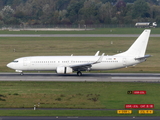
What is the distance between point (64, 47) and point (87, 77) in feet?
124

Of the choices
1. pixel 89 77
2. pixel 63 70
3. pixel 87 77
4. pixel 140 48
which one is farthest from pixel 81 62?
pixel 140 48

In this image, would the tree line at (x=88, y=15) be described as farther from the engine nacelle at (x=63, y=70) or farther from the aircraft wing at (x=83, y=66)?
the engine nacelle at (x=63, y=70)

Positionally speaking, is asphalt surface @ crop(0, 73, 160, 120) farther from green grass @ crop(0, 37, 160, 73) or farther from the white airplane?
green grass @ crop(0, 37, 160, 73)

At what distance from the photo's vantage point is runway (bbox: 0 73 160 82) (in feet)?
157

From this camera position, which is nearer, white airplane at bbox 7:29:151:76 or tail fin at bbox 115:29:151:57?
white airplane at bbox 7:29:151:76

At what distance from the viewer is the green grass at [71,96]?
31.4m

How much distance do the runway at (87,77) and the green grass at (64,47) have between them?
1102 centimetres

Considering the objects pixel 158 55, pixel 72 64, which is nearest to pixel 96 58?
pixel 72 64

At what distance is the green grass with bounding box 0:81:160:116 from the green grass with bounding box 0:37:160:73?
833 inches

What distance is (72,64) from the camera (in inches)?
2025

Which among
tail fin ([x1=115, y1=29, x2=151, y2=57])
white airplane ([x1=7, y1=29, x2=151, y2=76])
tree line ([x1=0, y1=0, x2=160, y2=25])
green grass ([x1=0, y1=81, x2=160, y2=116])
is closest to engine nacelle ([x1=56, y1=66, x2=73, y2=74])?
white airplane ([x1=7, y1=29, x2=151, y2=76])

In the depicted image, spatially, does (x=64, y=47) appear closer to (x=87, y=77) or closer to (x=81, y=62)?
(x=81, y=62)

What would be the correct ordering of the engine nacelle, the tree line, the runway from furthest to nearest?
1. the tree line
2. the engine nacelle
3. the runway

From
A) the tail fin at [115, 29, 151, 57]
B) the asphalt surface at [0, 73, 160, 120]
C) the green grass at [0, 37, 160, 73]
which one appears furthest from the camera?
the green grass at [0, 37, 160, 73]
